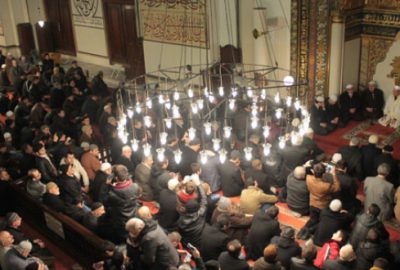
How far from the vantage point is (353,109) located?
351 inches

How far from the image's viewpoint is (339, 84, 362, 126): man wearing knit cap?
29.1 feet

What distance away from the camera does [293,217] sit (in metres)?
6.53

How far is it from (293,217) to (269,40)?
394 cm

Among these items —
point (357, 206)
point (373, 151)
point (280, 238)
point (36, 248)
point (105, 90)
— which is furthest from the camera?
point (105, 90)

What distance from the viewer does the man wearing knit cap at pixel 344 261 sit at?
4.63m

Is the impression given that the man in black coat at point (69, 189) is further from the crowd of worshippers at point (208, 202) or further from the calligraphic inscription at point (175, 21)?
the calligraphic inscription at point (175, 21)

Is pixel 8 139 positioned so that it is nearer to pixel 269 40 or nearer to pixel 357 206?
pixel 269 40

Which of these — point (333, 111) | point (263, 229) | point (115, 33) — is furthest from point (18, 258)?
point (115, 33)

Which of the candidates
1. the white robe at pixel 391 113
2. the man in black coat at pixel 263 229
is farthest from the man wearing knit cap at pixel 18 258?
the white robe at pixel 391 113

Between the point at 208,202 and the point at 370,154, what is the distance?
2351 millimetres

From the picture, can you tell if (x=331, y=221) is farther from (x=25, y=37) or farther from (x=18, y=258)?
(x=25, y=37)

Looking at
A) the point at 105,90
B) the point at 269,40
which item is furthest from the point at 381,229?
the point at 105,90

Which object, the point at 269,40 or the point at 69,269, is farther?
the point at 269,40

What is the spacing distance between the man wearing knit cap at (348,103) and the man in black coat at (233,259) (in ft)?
15.9
